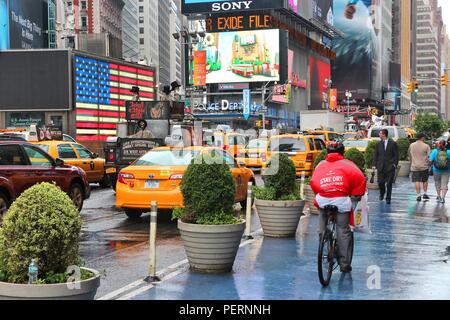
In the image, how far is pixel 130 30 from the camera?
493 feet

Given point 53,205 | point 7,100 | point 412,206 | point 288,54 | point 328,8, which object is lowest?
point 412,206

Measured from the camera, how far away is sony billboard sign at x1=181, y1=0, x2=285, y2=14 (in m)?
87.1

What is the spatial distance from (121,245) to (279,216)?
2.68m

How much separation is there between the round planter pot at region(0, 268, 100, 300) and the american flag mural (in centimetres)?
3836

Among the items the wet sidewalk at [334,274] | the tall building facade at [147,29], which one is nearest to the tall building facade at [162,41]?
the tall building facade at [147,29]

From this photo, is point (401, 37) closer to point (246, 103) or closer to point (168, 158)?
point (246, 103)

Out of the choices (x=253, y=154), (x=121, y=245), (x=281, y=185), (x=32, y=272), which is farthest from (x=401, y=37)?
(x=32, y=272)

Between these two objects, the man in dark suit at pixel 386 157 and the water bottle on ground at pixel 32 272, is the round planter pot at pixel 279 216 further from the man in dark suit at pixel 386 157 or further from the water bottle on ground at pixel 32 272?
the man in dark suit at pixel 386 157

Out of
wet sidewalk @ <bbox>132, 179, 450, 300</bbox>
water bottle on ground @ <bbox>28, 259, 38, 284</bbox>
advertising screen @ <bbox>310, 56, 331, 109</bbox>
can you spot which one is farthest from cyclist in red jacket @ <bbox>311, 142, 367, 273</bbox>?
advertising screen @ <bbox>310, 56, 331, 109</bbox>

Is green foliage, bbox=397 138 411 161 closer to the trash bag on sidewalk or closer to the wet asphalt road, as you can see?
the wet asphalt road
